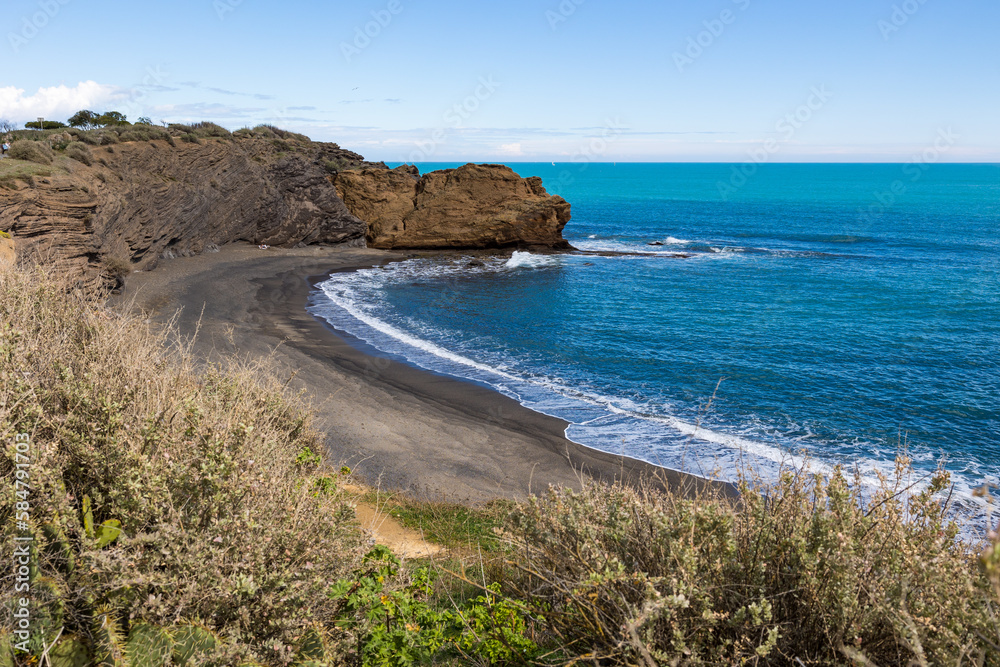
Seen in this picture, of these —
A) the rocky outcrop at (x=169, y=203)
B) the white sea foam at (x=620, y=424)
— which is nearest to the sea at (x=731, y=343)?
the white sea foam at (x=620, y=424)

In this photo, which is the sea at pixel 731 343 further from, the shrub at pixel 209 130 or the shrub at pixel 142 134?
the shrub at pixel 209 130

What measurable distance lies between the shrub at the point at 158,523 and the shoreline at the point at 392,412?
371 centimetres

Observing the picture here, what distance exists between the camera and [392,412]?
17156mm

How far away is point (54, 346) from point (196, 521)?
266cm

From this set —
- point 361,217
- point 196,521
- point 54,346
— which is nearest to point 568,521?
point 196,521

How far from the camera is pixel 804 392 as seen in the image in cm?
1870

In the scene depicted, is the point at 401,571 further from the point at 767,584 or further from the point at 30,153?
the point at 30,153

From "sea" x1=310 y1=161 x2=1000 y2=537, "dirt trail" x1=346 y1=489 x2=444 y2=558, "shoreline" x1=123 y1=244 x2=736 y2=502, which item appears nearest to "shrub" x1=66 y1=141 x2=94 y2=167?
"shoreline" x1=123 y1=244 x2=736 y2=502

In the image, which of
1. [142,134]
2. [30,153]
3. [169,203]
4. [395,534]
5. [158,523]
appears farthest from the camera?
[142,134]

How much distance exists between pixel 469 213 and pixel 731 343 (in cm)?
2719

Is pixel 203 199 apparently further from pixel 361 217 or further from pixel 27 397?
pixel 27 397

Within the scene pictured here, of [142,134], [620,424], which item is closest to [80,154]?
[142,134]

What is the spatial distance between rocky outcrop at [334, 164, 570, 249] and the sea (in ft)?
8.81

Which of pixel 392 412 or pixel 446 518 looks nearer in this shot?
pixel 446 518
